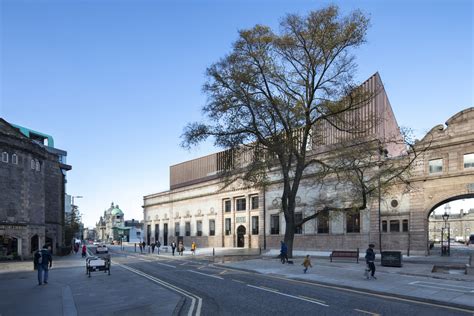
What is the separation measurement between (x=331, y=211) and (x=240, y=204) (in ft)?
84.2

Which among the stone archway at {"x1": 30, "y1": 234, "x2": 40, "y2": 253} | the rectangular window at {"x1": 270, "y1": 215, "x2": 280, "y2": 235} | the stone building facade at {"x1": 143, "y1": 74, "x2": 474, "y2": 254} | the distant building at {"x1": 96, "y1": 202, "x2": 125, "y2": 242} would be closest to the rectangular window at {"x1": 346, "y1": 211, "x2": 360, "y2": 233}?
the stone building facade at {"x1": 143, "y1": 74, "x2": 474, "y2": 254}

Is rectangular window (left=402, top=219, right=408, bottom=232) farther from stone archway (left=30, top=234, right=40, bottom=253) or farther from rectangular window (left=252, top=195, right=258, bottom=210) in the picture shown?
stone archway (left=30, top=234, right=40, bottom=253)

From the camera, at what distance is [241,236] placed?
65.4 m

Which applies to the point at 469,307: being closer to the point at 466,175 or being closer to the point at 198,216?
the point at 466,175

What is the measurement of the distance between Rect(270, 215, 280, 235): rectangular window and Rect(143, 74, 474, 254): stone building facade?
132 mm

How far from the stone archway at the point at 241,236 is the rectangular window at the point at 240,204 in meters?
2.72

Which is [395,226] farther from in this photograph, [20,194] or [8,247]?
[8,247]

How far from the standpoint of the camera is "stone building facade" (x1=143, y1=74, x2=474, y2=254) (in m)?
36.2

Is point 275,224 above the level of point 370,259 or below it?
below

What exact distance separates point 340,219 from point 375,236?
5.08 m

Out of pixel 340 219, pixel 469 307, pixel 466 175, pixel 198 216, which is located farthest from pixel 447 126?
pixel 198 216

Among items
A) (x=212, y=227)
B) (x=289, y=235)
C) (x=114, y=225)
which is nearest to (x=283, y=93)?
(x=289, y=235)

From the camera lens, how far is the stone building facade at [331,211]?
36.2m

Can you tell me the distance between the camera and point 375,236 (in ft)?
138
